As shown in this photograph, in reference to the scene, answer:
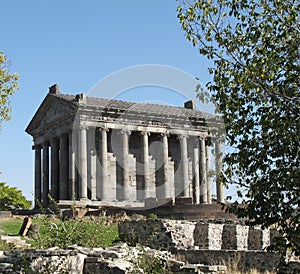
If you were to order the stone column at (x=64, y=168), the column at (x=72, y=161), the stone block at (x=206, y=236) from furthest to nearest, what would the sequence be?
the stone column at (x=64, y=168), the column at (x=72, y=161), the stone block at (x=206, y=236)

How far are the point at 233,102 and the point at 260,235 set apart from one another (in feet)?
55.7

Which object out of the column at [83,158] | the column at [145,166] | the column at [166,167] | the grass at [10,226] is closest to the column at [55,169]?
the column at [83,158]

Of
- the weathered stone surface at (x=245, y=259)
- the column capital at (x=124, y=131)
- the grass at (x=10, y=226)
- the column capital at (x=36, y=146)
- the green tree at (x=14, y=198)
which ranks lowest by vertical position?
the weathered stone surface at (x=245, y=259)

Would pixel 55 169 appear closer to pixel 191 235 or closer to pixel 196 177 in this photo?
pixel 196 177

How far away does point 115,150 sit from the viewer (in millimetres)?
60875

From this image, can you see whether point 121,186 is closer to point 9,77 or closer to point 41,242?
point 9,77

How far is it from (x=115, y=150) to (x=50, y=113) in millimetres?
7923

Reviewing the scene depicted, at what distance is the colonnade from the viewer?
56625mm

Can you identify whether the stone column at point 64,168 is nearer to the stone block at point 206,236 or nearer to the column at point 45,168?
the column at point 45,168

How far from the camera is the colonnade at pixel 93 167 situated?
56625mm

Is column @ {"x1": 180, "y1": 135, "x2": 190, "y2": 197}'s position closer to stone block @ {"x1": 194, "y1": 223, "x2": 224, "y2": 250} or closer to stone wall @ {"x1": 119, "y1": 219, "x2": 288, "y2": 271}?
stone wall @ {"x1": 119, "y1": 219, "x2": 288, "y2": 271}

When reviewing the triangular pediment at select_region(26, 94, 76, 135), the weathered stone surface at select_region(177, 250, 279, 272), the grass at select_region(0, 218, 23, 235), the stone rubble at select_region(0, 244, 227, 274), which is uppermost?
the triangular pediment at select_region(26, 94, 76, 135)

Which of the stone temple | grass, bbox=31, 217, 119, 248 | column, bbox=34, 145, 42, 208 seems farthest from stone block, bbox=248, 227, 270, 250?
column, bbox=34, 145, 42, 208

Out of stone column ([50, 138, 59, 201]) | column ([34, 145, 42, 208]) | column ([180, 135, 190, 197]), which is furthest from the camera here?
column ([34, 145, 42, 208])
